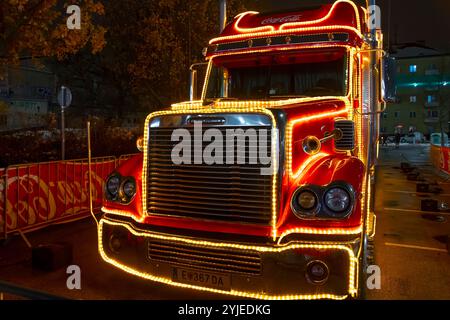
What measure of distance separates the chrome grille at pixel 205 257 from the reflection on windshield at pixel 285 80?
2373mm

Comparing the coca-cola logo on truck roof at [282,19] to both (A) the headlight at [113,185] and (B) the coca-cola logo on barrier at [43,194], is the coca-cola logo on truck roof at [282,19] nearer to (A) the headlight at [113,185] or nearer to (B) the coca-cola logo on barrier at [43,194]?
(A) the headlight at [113,185]

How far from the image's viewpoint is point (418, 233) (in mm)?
8383

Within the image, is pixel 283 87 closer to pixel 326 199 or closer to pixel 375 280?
pixel 326 199

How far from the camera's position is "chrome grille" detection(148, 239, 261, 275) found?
412 cm

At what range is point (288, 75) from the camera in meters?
6.14

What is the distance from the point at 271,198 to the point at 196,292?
1.52 metres

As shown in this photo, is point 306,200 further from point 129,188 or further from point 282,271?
point 129,188

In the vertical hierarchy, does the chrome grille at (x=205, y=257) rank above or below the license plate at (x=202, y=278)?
above


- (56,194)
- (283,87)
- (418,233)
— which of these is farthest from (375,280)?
(56,194)

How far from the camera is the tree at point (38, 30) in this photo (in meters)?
8.58

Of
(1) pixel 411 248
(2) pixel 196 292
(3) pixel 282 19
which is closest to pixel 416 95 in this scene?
(1) pixel 411 248

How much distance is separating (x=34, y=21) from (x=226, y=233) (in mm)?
6879

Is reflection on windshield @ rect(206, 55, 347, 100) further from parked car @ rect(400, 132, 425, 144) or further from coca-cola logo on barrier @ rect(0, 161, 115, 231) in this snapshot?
parked car @ rect(400, 132, 425, 144)

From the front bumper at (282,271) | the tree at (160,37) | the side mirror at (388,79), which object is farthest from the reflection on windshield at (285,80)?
the tree at (160,37)
